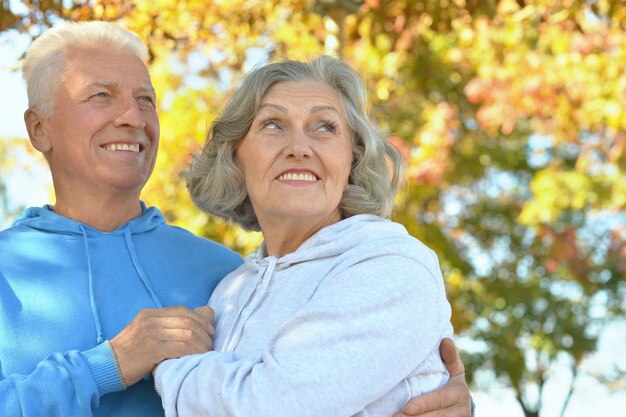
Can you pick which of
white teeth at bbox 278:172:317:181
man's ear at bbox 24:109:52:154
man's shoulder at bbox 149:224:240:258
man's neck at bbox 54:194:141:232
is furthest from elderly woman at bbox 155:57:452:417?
man's ear at bbox 24:109:52:154

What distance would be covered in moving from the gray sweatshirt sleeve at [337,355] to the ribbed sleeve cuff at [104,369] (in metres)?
0.24

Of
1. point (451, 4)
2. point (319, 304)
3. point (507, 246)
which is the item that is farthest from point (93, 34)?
point (507, 246)

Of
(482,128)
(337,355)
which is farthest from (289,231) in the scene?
(482,128)

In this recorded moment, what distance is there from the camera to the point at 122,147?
346 cm

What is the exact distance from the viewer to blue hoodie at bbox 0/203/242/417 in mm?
2914

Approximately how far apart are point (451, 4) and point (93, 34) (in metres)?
2.90

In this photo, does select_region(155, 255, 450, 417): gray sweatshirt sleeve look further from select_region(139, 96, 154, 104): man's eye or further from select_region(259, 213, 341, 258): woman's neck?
select_region(139, 96, 154, 104): man's eye

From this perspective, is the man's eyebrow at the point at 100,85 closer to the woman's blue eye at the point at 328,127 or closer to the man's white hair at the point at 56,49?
the man's white hair at the point at 56,49

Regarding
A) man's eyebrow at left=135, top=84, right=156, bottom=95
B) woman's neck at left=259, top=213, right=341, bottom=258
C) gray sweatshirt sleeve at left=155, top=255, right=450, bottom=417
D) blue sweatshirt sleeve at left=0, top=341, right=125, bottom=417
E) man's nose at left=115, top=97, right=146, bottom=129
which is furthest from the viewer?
man's eyebrow at left=135, top=84, right=156, bottom=95

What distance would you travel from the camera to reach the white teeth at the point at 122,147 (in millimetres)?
3441

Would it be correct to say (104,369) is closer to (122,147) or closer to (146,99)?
(122,147)

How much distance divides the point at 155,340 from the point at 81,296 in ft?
1.42

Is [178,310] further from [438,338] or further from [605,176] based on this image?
[605,176]

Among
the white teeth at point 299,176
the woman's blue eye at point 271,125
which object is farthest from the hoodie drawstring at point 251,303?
the woman's blue eye at point 271,125
